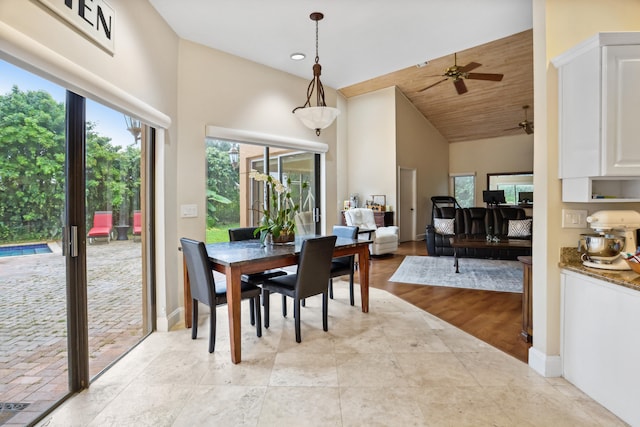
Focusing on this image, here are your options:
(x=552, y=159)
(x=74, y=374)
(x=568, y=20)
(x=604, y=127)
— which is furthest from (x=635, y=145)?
(x=74, y=374)

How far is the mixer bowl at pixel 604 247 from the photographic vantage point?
1990 millimetres

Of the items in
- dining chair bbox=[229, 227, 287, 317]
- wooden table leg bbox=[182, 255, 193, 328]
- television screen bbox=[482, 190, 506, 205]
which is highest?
television screen bbox=[482, 190, 506, 205]

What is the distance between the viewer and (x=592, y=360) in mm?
1958

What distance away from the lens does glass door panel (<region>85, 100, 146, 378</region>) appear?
2.23 meters

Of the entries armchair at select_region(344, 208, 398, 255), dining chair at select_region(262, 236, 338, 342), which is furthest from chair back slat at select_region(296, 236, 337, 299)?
armchair at select_region(344, 208, 398, 255)

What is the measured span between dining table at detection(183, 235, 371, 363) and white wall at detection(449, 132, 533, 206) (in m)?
8.74

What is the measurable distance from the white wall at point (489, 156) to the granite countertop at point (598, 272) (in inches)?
361

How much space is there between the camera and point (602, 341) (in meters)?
1.89

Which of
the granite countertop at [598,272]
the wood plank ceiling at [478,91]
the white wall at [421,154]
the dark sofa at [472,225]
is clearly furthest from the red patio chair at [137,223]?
the white wall at [421,154]

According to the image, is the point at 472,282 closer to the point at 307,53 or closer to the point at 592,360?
the point at 592,360

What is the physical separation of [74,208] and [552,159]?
3011 millimetres

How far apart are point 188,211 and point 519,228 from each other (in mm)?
5884

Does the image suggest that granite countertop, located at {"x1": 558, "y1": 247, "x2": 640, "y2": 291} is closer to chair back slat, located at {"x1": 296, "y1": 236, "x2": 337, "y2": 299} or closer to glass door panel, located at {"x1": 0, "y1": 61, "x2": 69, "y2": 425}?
chair back slat, located at {"x1": 296, "y1": 236, "x2": 337, "y2": 299}

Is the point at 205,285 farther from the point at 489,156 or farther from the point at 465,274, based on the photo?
the point at 489,156
